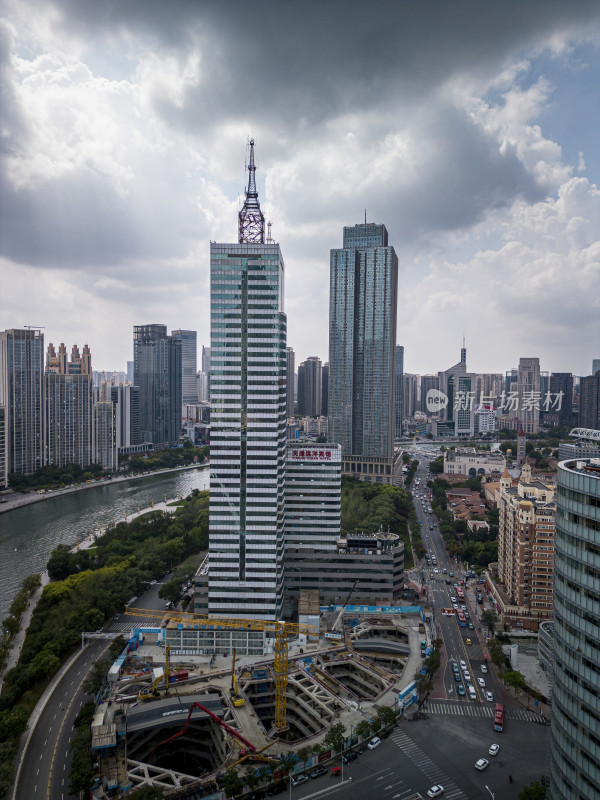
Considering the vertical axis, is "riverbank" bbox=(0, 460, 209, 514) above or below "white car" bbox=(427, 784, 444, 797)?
above

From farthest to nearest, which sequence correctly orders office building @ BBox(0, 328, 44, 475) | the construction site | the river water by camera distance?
office building @ BBox(0, 328, 44, 475) → the river water → the construction site

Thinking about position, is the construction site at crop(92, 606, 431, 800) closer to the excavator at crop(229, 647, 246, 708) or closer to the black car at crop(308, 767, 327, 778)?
the excavator at crop(229, 647, 246, 708)

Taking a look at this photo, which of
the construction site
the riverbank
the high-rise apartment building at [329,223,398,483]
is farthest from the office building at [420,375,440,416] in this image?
the construction site

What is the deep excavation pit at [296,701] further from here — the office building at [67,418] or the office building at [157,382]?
the office building at [157,382]

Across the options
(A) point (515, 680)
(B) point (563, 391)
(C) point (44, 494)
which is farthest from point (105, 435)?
(B) point (563, 391)

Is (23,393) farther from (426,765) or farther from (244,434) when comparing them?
(426,765)

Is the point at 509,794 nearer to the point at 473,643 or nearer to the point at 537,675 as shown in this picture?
the point at 537,675
